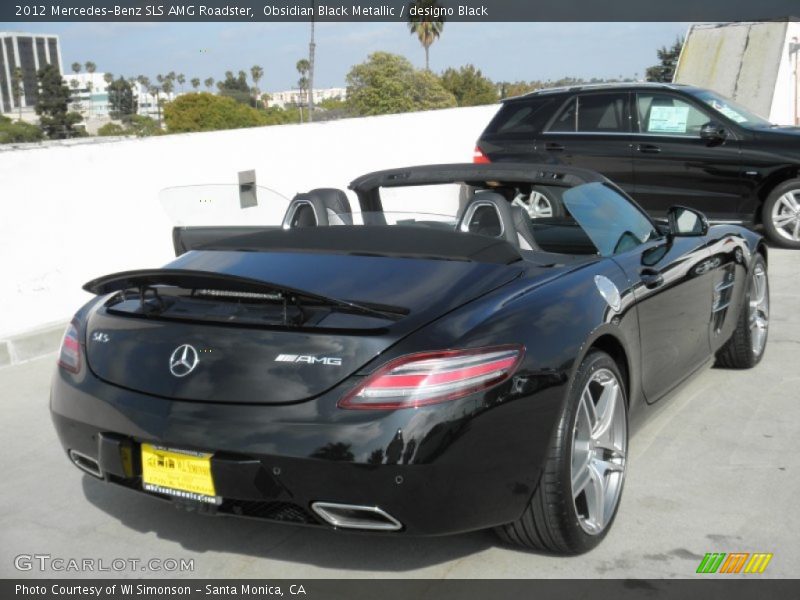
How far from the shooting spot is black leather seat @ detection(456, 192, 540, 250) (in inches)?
151

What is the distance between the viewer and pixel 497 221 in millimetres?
3838

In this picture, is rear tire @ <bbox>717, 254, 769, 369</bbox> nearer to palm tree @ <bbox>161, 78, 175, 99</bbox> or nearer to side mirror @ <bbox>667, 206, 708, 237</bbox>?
side mirror @ <bbox>667, 206, 708, 237</bbox>

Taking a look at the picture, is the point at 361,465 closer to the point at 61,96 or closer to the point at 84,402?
the point at 84,402

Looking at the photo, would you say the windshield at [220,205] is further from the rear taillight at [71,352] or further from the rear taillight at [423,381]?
the rear taillight at [423,381]

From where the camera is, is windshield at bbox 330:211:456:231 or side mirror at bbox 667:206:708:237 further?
side mirror at bbox 667:206:708:237

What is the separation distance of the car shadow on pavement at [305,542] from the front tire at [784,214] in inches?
298

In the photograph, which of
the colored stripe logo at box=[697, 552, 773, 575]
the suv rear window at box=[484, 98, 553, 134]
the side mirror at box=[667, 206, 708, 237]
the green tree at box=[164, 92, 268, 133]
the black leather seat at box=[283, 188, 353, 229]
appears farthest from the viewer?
the green tree at box=[164, 92, 268, 133]

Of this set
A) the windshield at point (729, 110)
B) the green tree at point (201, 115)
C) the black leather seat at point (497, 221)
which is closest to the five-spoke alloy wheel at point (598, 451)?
the black leather seat at point (497, 221)

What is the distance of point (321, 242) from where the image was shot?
378cm

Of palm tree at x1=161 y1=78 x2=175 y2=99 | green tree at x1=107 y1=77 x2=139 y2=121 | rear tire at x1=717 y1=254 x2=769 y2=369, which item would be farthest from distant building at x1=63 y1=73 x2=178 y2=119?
rear tire at x1=717 y1=254 x2=769 y2=369

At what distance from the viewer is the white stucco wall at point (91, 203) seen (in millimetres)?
6766

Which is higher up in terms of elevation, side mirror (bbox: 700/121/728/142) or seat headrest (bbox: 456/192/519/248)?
seat headrest (bbox: 456/192/519/248)

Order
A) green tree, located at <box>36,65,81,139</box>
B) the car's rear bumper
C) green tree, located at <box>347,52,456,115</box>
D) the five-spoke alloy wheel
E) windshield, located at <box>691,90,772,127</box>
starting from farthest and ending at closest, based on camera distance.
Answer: green tree, located at <box>347,52,456,115</box>, green tree, located at <box>36,65,81,139</box>, windshield, located at <box>691,90,772,127</box>, the five-spoke alloy wheel, the car's rear bumper
